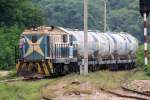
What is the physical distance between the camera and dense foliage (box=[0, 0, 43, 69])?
35.3 metres

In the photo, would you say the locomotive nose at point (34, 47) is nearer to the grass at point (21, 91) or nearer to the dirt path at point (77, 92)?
the grass at point (21, 91)

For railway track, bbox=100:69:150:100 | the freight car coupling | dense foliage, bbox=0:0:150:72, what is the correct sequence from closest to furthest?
railway track, bbox=100:69:150:100
the freight car coupling
dense foliage, bbox=0:0:150:72

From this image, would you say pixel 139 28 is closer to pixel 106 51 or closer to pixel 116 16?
pixel 116 16

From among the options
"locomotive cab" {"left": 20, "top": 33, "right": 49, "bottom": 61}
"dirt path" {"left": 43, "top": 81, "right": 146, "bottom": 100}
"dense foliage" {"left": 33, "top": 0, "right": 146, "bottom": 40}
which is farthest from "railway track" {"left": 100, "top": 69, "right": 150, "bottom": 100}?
"dense foliage" {"left": 33, "top": 0, "right": 146, "bottom": 40}

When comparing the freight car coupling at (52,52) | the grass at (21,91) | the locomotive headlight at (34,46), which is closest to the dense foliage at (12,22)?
the freight car coupling at (52,52)

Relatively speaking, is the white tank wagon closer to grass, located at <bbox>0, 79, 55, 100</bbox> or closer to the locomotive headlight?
the locomotive headlight

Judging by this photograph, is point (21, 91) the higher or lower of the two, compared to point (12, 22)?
lower

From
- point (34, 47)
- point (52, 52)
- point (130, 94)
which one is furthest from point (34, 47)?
point (130, 94)

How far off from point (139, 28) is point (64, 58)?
61.0 m

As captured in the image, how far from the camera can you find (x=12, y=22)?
44750 mm

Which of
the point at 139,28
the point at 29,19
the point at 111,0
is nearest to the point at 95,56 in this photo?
the point at 29,19

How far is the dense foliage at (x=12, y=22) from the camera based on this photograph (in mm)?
35312

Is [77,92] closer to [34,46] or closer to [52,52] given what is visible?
[52,52]

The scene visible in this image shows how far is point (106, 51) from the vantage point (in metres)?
30.1
